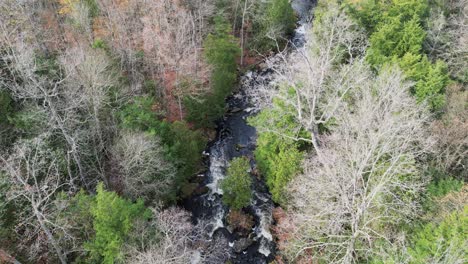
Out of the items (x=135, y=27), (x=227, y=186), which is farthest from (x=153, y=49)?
(x=227, y=186)

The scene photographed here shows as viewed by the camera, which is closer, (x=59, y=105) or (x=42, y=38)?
(x=59, y=105)

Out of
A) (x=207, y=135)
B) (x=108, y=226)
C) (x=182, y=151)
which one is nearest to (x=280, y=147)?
(x=182, y=151)

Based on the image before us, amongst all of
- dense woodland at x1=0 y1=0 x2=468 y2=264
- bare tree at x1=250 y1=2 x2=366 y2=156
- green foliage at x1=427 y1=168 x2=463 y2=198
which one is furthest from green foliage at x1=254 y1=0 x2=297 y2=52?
green foliage at x1=427 y1=168 x2=463 y2=198

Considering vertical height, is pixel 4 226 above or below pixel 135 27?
below

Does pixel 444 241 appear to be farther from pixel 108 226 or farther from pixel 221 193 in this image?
pixel 221 193

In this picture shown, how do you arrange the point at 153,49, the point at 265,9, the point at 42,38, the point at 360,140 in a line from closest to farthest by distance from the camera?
1. the point at 360,140
2. the point at 42,38
3. the point at 153,49
4. the point at 265,9

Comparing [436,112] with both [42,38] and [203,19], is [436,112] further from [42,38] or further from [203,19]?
[42,38]
